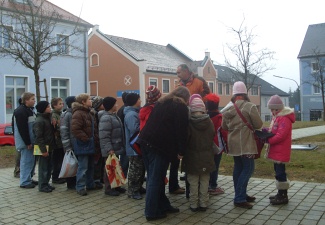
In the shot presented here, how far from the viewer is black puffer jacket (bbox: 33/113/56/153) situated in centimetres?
714

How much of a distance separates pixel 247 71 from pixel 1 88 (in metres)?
15.3

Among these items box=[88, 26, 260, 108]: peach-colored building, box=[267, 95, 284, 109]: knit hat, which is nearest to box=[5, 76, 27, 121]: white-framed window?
box=[88, 26, 260, 108]: peach-colored building

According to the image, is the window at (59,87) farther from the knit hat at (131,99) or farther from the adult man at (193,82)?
the adult man at (193,82)

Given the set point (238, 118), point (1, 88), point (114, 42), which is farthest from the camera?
point (114, 42)

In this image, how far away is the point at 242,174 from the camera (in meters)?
5.73

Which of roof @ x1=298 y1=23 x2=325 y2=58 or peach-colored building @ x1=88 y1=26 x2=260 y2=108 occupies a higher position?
roof @ x1=298 y1=23 x2=325 y2=58

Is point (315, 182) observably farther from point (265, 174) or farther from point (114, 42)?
point (114, 42)

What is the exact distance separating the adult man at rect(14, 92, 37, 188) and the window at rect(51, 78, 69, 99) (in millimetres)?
20607

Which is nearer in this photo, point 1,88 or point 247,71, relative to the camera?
point 247,71

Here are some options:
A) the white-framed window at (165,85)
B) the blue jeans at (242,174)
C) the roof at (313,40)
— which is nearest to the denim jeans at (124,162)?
the blue jeans at (242,174)

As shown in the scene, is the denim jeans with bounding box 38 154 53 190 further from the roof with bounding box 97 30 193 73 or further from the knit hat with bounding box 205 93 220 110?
the roof with bounding box 97 30 193 73

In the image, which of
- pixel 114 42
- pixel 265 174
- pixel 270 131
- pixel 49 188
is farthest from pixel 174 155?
pixel 114 42

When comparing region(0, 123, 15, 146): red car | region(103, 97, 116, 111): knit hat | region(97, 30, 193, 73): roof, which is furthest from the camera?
region(97, 30, 193, 73): roof

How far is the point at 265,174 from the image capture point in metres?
8.36
